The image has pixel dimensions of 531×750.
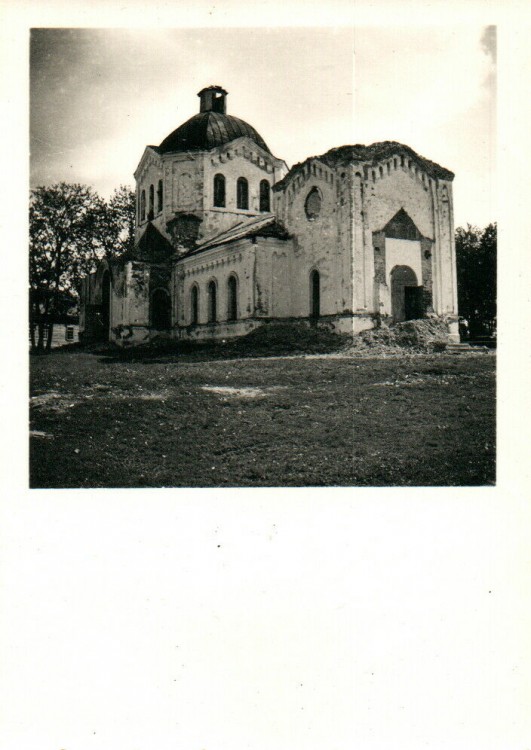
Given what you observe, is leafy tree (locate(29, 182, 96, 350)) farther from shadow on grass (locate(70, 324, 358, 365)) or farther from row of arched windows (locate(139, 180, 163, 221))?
row of arched windows (locate(139, 180, 163, 221))

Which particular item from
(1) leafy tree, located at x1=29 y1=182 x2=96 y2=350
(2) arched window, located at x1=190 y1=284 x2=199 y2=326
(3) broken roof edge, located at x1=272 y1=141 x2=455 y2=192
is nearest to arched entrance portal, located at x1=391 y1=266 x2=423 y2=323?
(3) broken roof edge, located at x1=272 y1=141 x2=455 y2=192

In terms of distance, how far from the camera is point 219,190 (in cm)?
1121

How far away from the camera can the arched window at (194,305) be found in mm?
7017

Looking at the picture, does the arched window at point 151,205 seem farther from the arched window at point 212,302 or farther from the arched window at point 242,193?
the arched window at point 212,302

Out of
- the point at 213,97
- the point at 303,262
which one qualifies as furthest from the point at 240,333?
the point at 213,97

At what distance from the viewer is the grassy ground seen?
432cm

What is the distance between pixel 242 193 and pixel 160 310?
5148mm

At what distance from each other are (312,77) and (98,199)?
2434 millimetres

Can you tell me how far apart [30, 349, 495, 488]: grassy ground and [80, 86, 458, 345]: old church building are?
1.32 metres

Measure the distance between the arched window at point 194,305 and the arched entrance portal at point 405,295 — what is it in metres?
2.56

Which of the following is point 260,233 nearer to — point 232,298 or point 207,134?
point 232,298
